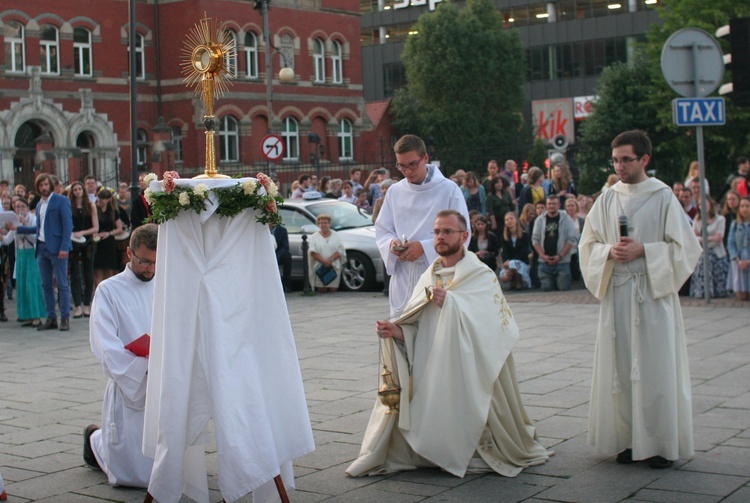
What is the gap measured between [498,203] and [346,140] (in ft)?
121

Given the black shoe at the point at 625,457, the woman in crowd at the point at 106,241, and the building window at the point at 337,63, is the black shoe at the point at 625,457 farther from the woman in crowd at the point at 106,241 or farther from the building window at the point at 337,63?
the building window at the point at 337,63

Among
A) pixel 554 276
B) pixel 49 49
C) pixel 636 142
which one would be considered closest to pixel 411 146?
pixel 636 142

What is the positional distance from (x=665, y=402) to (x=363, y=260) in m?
12.5

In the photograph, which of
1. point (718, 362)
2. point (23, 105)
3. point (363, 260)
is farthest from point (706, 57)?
point (23, 105)

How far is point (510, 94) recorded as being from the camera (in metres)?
63.6

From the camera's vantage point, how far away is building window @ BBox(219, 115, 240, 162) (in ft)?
163

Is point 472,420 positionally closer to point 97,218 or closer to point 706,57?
point 706,57

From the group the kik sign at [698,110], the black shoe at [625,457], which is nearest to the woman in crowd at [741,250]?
the kik sign at [698,110]

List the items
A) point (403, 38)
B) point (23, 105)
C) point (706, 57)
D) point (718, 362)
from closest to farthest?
point (718, 362) → point (706, 57) → point (23, 105) → point (403, 38)

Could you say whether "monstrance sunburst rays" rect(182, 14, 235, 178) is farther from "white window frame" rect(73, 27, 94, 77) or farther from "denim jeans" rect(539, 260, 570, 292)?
"white window frame" rect(73, 27, 94, 77)

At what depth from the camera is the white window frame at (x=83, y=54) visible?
46.5 meters

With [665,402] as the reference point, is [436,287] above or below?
→ above

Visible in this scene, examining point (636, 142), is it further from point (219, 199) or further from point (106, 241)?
point (106, 241)

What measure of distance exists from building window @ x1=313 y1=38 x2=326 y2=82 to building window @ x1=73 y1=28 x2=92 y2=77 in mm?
11647
